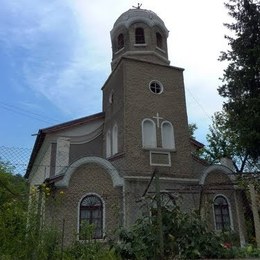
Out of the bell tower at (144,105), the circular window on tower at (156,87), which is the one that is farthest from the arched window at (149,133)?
the circular window on tower at (156,87)

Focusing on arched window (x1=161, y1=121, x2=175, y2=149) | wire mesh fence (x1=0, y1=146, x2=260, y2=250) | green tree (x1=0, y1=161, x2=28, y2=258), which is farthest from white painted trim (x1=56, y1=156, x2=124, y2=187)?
green tree (x1=0, y1=161, x2=28, y2=258)

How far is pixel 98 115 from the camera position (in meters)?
22.2

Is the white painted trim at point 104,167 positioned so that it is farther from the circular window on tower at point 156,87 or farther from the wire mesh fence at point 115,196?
the circular window on tower at point 156,87

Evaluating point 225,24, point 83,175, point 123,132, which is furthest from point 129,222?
point 225,24

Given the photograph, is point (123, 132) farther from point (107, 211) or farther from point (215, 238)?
point (215, 238)

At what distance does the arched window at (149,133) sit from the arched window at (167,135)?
0.54 metres

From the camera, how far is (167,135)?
20.0 meters

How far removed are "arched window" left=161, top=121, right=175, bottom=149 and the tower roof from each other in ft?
21.9

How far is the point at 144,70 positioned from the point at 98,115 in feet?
12.3

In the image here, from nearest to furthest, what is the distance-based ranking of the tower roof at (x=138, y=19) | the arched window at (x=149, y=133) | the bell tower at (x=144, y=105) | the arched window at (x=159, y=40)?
the bell tower at (x=144, y=105)
the arched window at (x=149, y=133)
the tower roof at (x=138, y=19)
the arched window at (x=159, y=40)

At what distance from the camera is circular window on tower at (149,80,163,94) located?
2062 cm

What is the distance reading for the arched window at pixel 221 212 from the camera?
1836 centimetres

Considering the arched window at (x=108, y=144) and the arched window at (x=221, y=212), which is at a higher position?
the arched window at (x=108, y=144)

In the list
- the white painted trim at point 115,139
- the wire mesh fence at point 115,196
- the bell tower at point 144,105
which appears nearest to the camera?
the wire mesh fence at point 115,196
